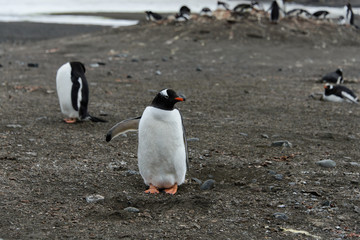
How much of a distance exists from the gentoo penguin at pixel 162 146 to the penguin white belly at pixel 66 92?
217 cm

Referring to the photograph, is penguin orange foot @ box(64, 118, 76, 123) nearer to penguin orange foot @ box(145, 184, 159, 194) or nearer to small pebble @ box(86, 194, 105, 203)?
penguin orange foot @ box(145, 184, 159, 194)

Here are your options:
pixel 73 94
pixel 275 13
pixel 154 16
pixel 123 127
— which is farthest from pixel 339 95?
pixel 154 16

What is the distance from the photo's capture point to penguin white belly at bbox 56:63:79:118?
5992 mm

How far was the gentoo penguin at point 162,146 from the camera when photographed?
3.86m

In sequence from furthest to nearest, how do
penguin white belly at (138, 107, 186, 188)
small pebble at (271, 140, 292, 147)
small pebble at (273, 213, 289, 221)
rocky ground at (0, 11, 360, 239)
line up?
small pebble at (271, 140, 292, 147) → penguin white belly at (138, 107, 186, 188) → small pebble at (273, 213, 289, 221) → rocky ground at (0, 11, 360, 239)

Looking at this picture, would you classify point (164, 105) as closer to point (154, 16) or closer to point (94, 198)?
point (94, 198)

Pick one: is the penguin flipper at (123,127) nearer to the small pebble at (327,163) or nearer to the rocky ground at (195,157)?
the rocky ground at (195,157)

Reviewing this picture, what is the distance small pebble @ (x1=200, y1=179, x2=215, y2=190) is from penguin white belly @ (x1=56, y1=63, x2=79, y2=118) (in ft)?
8.11

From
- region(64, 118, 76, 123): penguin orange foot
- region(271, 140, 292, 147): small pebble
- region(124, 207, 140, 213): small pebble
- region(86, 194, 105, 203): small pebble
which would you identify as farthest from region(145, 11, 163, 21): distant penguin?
region(124, 207, 140, 213): small pebble

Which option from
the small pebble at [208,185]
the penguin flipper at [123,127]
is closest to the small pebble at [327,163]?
the small pebble at [208,185]

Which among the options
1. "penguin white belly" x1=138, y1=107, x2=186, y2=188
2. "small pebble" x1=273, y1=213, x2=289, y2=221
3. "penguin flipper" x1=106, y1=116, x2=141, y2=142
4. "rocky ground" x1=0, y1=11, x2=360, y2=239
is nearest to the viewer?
"rocky ground" x1=0, y1=11, x2=360, y2=239

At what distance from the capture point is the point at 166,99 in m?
3.79

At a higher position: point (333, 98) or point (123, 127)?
point (123, 127)

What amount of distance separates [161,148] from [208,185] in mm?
449
